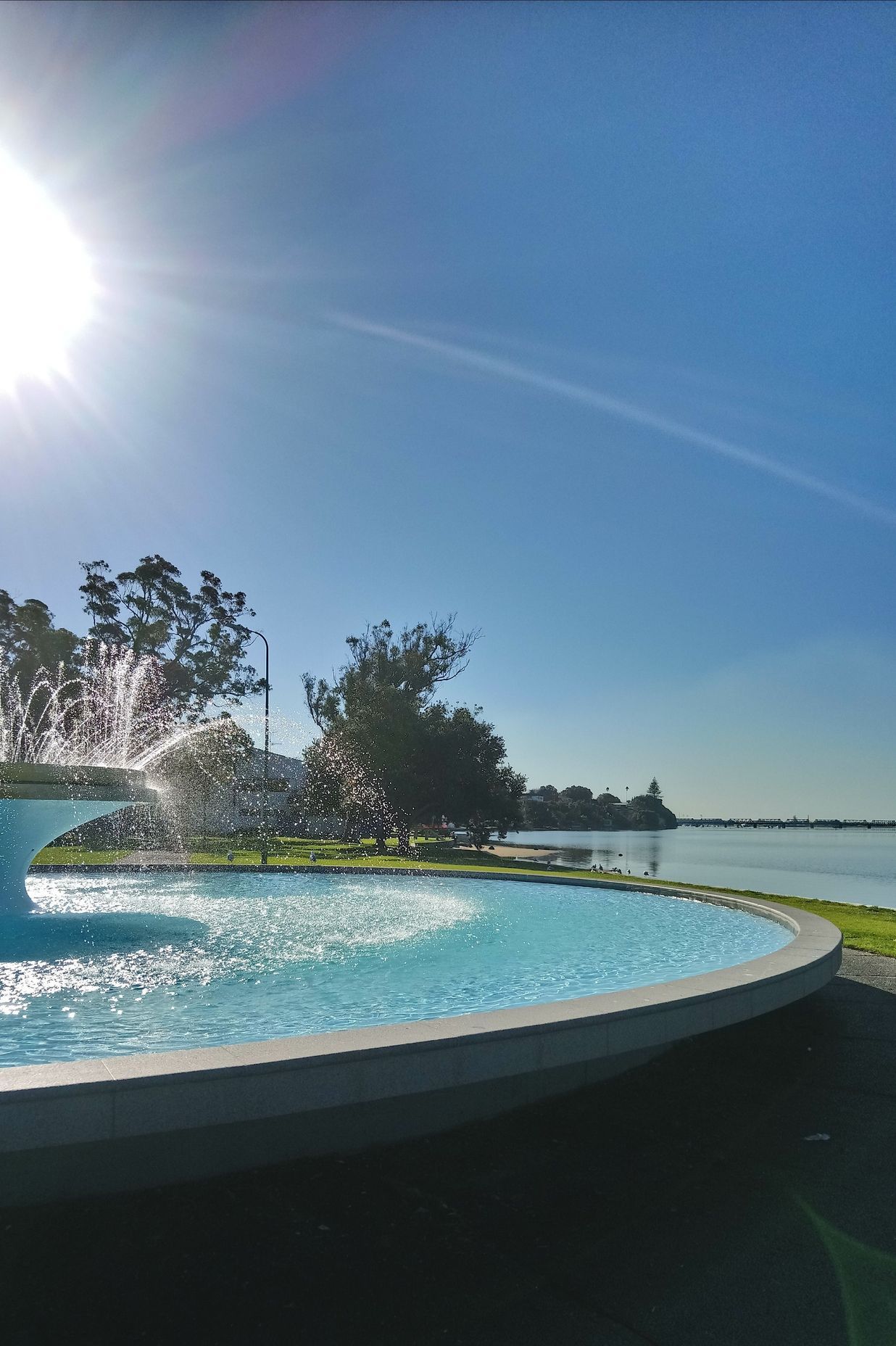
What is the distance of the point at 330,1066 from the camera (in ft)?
14.3

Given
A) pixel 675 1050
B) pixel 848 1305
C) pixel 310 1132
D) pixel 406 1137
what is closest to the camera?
pixel 848 1305

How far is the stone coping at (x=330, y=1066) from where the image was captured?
3811 mm

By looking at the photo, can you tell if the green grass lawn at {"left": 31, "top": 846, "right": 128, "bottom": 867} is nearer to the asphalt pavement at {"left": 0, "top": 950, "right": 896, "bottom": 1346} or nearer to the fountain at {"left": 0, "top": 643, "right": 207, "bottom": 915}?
the fountain at {"left": 0, "top": 643, "right": 207, "bottom": 915}

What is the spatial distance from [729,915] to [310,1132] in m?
11.3

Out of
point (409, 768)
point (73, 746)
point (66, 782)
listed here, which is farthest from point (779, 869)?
point (66, 782)

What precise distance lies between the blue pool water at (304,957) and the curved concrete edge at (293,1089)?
184cm

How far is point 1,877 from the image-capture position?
1145 centimetres

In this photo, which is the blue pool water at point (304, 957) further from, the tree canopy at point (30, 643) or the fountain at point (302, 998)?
the tree canopy at point (30, 643)

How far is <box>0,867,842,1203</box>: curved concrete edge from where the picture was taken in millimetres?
3867

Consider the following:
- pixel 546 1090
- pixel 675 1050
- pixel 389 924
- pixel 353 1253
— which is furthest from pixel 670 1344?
pixel 389 924

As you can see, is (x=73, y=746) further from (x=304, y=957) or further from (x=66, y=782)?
(x=304, y=957)

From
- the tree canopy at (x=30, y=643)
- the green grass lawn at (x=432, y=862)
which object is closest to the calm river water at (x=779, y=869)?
the green grass lawn at (x=432, y=862)

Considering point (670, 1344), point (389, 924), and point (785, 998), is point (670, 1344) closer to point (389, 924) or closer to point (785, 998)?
point (785, 998)

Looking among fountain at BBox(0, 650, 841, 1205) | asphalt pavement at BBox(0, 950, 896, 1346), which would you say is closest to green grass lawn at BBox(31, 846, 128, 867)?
fountain at BBox(0, 650, 841, 1205)
